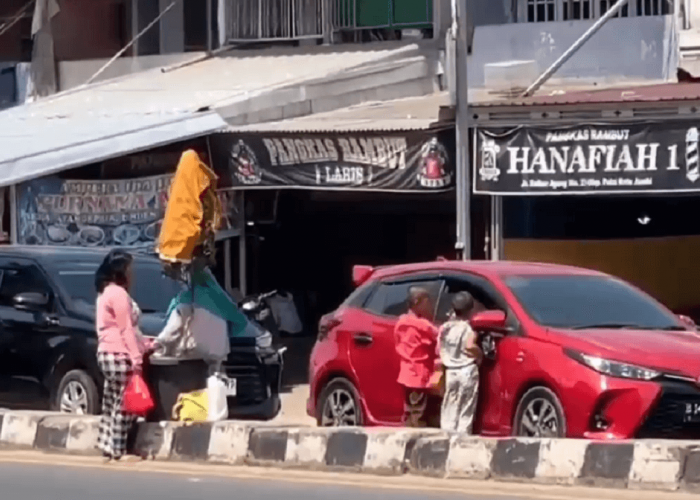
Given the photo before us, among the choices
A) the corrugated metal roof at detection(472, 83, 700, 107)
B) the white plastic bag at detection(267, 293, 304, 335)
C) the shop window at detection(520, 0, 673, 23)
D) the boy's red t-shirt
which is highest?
the shop window at detection(520, 0, 673, 23)

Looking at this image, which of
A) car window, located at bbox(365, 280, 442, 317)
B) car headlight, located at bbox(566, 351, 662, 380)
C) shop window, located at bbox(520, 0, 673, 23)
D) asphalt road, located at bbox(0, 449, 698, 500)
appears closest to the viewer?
asphalt road, located at bbox(0, 449, 698, 500)

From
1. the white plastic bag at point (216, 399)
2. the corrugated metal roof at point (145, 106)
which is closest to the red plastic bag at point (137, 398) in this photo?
the white plastic bag at point (216, 399)

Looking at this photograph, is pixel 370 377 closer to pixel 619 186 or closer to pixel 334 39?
pixel 619 186

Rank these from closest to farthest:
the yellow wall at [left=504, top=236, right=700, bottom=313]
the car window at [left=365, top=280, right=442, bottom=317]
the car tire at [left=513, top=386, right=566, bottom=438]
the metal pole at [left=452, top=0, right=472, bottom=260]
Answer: the car tire at [left=513, top=386, right=566, bottom=438] → the car window at [left=365, top=280, right=442, bottom=317] → the metal pole at [left=452, top=0, right=472, bottom=260] → the yellow wall at [left=504, top=236, right=700, bottom=313]

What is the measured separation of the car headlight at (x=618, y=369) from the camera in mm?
11391

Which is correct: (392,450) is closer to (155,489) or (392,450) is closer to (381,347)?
(155,489)

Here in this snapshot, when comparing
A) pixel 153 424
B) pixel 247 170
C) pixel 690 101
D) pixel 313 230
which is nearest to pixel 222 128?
pixel 247 170

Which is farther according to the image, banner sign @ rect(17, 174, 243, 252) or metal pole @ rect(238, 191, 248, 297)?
metal pole @ rect(238, 191, 248, 297)

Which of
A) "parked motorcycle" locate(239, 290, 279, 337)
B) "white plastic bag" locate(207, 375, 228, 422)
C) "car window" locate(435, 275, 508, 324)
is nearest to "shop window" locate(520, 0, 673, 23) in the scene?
"parked motorcycle" locate(239, 290, 279, 337)

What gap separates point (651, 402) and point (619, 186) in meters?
6.33

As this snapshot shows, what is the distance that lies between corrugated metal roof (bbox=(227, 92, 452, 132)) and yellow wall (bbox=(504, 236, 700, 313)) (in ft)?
5.98

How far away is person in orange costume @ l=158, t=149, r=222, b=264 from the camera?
12.8m

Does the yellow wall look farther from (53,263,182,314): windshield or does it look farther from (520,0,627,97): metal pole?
(53,263,182,314): windshield

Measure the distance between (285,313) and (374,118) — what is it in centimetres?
391
